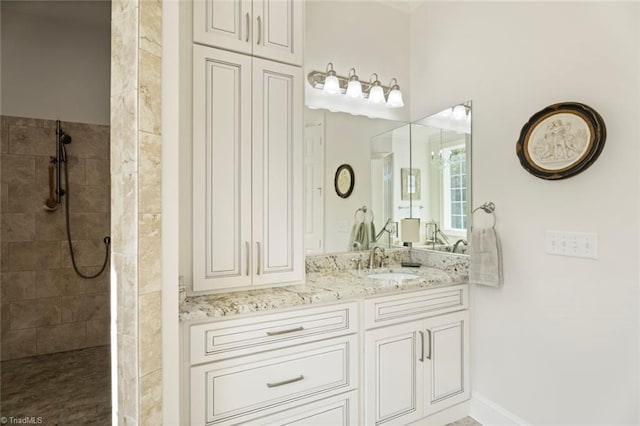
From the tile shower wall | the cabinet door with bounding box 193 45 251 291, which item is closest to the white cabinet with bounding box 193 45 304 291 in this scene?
the cabinet door with bounding box 193 45 251 291

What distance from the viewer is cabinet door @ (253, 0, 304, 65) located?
1695 millimetres

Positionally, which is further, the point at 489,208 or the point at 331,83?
the point at 331,83

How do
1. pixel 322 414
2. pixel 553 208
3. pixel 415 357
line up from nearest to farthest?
pixel 322 414, pixel 553 208, pixel 415 357

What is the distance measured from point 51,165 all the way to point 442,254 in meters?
3.32

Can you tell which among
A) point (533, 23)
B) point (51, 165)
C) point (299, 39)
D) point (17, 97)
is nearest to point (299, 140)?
point (299, 39)

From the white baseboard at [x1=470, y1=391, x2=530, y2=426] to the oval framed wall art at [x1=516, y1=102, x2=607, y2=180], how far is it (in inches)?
54.0

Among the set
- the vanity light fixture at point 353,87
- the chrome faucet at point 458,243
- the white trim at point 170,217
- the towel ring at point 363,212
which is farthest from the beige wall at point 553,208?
the white trim at point 170,217

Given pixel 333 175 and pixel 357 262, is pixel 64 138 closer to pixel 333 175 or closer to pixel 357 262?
pixel 333 175

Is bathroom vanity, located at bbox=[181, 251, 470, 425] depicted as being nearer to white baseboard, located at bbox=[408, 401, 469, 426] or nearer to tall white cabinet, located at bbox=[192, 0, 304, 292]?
white baseboard, located at bbox=[408, 401, 469, 426]

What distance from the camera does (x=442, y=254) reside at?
2.35 metres

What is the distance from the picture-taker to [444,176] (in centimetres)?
238

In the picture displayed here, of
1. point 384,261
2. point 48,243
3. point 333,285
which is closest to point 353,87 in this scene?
point 384,261

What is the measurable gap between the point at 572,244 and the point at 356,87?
1607 millimetres

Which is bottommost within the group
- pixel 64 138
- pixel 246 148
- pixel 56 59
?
pixel 246 148
